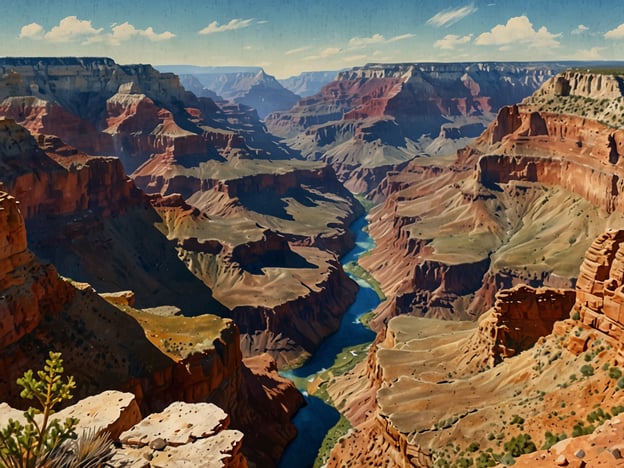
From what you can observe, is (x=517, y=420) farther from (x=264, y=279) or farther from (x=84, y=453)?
(x=264, y=279)

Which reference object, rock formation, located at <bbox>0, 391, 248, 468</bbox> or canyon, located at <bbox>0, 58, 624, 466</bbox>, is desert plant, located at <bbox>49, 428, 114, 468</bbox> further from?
canyon, located at <bbox>0, 58, 624, 466</bbox>

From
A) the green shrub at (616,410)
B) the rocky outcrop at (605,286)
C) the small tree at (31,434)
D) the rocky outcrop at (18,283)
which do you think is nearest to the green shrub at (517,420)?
the green shrub at (616,410)

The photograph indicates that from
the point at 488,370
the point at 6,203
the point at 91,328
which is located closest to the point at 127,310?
the point at 91,328

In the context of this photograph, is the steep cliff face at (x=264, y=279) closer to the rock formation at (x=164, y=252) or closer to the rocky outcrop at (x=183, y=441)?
the rock formation at (x=164, y=252)

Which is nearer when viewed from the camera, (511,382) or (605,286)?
(605,286)

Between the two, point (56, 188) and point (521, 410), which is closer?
point (521, 410)

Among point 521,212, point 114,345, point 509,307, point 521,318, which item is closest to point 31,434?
point 114,345

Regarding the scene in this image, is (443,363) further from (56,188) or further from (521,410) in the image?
(56,188)

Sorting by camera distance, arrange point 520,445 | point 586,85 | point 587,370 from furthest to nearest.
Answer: point 586,85, point 587,370, point 520,445
